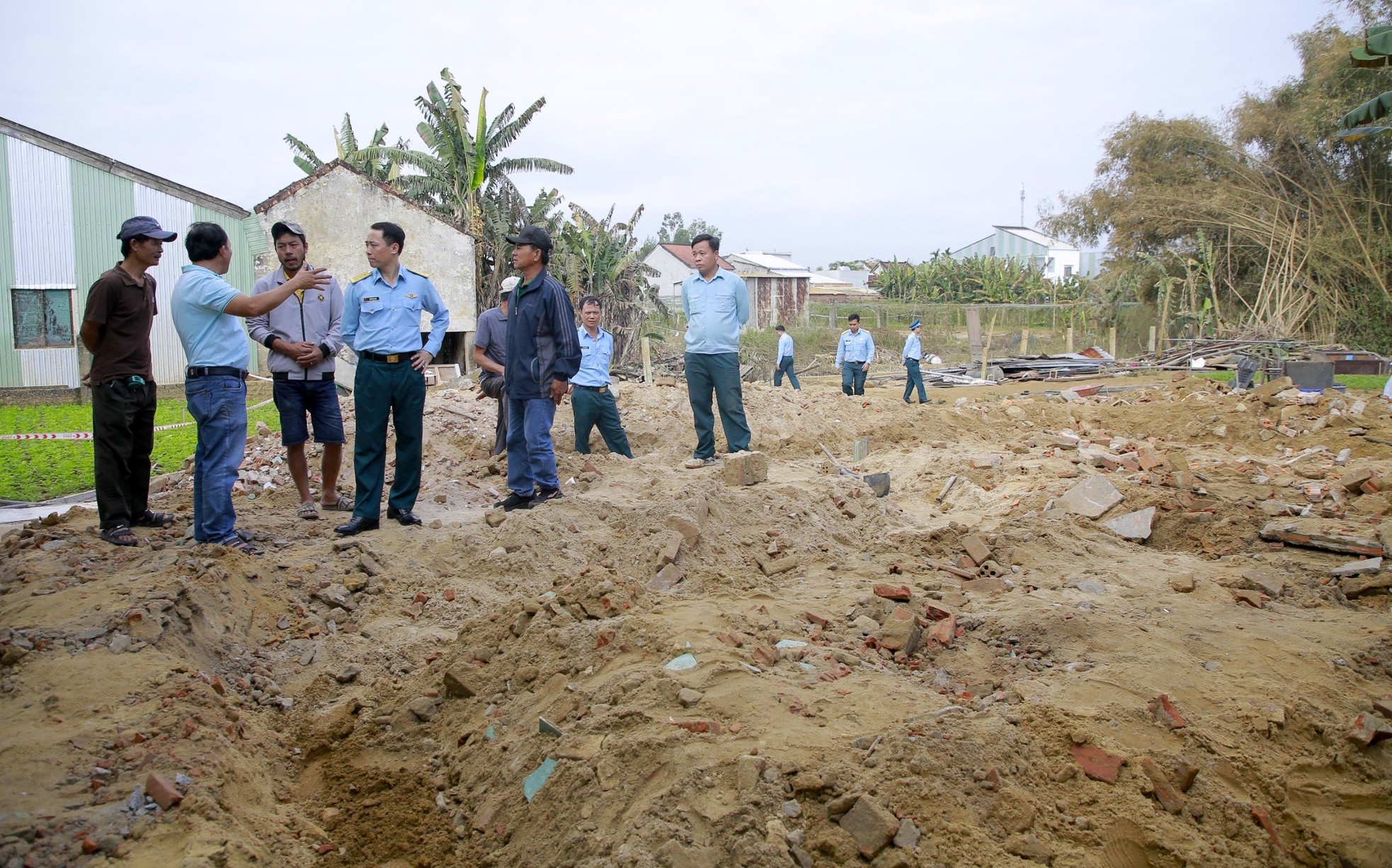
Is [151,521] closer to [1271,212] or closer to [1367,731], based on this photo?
[1367,731]

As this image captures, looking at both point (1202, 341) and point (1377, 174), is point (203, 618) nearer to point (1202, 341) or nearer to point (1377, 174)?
point (1202, 341)

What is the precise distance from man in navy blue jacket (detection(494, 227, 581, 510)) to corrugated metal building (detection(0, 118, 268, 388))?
619 inches

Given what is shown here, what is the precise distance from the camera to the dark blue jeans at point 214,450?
497 cm

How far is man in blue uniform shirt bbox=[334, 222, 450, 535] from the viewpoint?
221 inches

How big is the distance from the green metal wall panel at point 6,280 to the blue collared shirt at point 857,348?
17.3 m

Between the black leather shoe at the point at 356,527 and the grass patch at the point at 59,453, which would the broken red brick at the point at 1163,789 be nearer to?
the black leather shoe at the point at 356,527

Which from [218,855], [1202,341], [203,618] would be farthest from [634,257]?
[218,855]

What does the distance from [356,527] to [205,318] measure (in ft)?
4.86

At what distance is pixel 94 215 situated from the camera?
19.4m

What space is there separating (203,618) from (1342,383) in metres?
20.2

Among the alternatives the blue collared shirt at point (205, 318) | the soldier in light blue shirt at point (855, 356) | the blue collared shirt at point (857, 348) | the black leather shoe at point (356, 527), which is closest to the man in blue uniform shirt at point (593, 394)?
the black leather shoe at point (356, 527)

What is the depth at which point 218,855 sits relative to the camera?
7.91 ft

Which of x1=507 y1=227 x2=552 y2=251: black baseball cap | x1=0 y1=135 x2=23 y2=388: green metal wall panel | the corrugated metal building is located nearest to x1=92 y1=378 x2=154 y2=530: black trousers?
x1=507 y1=227 x2=552 y2=251: black baseball cap

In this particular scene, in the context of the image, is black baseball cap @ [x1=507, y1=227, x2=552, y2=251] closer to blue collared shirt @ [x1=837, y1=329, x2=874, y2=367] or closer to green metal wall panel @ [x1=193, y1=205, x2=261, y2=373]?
blue collared shirt @ [x1=837, y1=329, x2=874, y2=367]
